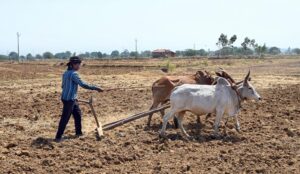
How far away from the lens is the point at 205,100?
1016 centimetres

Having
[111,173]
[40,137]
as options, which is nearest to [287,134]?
[111,173]

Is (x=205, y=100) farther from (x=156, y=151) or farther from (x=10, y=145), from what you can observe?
(x=10, y=145)

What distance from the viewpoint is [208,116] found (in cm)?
1227

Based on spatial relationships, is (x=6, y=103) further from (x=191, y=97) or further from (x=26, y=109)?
(x=191, y=97)

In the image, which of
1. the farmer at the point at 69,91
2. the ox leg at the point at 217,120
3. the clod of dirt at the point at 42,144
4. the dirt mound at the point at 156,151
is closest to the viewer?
the dirt mound at the point at 156,151

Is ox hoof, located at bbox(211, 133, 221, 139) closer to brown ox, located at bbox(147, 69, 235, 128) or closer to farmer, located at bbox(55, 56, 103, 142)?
brown ox, located at bbox(147, 69, 235, 128)

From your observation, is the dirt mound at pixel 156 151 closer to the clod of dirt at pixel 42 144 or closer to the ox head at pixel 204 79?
the clod of dirt at pixel 42 144

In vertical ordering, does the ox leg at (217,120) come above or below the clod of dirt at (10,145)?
above

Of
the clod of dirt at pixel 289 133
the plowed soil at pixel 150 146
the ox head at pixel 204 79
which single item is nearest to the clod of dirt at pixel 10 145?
the plowed soil at pixel 150 146

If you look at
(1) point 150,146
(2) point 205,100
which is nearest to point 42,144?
(1) point 150,146

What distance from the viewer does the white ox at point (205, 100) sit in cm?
1011

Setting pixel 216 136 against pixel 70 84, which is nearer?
pixel 70 84

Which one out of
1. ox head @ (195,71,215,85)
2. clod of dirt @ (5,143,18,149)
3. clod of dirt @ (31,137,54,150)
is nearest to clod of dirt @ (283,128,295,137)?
ox head @ (195,71,215,85)

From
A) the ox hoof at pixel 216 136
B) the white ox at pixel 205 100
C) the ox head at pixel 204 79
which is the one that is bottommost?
the ox hoof at pixel 216 136
